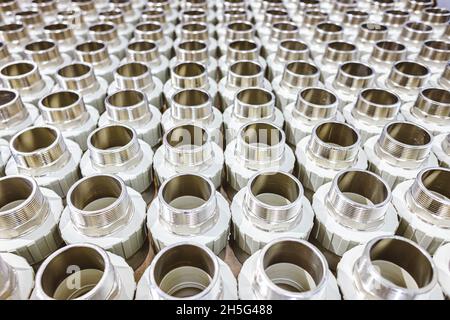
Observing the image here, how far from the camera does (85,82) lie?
75.9 inches

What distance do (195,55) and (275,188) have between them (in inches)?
44.3

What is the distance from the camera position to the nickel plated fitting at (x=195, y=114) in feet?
5.53

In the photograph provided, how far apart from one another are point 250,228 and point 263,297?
29 cm

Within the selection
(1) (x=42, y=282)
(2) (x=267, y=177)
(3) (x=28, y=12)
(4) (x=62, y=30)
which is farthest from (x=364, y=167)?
(3) (x=28, y=12)

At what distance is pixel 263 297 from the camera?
1.03 meters

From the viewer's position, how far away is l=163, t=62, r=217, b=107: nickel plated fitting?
75.7 inches

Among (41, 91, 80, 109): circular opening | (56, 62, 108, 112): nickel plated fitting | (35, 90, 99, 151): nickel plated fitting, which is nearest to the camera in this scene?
(35, 90, 99, 151): nickel plated fitting

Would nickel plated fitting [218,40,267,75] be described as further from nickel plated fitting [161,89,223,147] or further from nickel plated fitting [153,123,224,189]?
nickel plated fitting [153,123,224,189]

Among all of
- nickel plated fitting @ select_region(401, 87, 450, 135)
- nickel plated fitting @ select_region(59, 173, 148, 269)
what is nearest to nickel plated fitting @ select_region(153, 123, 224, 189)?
nickel plated fitting @ select_region(59, 173, 148, 269)

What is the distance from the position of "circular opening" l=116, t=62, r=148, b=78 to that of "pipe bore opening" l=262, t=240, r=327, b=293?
1354 millimetres

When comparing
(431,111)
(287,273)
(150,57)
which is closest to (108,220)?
(287,273)

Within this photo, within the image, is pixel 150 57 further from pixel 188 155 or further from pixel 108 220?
pixel 108 220

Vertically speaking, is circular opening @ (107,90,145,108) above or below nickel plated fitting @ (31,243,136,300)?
above

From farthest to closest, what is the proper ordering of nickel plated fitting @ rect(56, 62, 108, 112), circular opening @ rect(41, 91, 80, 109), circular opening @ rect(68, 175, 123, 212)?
nickel plated fitting @ rect(56, 62, 108, 112) → circular opening @ rect(41, 91, 80, 109) → circular opening @ rect(68, 175, 123, 212)
